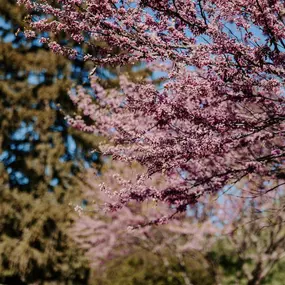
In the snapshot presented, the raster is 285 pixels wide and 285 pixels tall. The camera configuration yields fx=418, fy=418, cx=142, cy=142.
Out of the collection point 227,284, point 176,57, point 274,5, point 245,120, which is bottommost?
point 227,284

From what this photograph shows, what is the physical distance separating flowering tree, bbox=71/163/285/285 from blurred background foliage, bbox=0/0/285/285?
520 millimetres

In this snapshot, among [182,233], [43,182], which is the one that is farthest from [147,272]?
[43,182]

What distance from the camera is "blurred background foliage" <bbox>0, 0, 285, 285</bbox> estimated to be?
13.1 meters

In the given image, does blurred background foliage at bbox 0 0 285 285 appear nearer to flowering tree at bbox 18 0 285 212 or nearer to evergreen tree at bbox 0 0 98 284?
evergreen tree at bbox 0 0 98 284

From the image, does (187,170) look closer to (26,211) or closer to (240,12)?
(240,12)

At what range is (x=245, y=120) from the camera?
13.9 feet

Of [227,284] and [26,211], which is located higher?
[26,211]

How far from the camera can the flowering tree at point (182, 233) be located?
9.97 metres

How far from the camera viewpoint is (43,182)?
1369cm

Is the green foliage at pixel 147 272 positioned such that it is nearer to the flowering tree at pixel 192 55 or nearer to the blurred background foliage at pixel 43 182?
the blurred background foliage at pixel 43 182

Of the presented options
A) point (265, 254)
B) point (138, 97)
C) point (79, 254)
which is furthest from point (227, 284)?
point (138, 97)

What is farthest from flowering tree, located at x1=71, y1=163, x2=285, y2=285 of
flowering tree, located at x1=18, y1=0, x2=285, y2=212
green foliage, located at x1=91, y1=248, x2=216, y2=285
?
flowering tree, located at x1=18, y1=0, x2=285, y2=212

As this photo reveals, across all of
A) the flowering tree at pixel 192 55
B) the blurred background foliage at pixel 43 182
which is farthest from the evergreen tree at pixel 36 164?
the flowering tree at pixel 192 55

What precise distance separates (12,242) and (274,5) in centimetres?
1151
